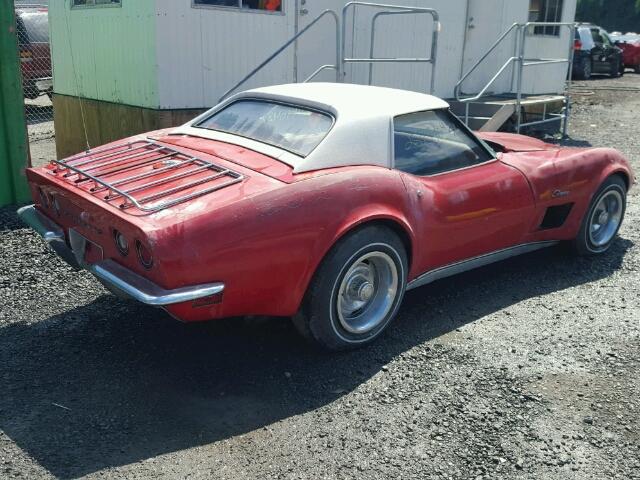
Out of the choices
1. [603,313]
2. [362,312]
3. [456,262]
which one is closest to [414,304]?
[456,262]

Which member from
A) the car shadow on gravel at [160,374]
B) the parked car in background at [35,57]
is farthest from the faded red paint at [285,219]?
the parked car in background at [35,57]

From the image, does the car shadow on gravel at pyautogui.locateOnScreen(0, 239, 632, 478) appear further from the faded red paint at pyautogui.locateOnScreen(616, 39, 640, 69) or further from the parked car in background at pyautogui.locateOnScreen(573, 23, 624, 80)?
the faded red paint at pyautogui.locateOnScreen(616, 39, 640, 69)

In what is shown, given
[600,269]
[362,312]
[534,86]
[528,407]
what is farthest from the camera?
[534,86]

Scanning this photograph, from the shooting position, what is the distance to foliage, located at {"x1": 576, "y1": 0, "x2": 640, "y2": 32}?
4434 cm

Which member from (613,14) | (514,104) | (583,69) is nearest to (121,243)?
(514,104)

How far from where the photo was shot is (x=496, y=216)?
14.5 feet

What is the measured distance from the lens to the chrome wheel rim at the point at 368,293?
3.79 metres

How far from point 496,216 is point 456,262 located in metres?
0.41

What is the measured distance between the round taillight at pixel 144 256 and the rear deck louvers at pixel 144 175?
0.17m

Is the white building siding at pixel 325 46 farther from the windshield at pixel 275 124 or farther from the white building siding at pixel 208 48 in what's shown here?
the windshield at pixel 275 124

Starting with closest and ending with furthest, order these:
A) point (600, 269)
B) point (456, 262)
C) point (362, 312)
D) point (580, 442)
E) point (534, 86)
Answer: point (580, 442) < point (362, 312) < point (456, 262) < point (600, 269) < point (534, 86)

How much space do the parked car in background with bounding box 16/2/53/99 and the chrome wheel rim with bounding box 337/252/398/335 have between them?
10.2 m

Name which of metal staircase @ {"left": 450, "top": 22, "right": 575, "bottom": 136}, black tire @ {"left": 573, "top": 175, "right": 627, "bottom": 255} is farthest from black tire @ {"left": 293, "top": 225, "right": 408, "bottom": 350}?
metal staircase @ {"left": 450, "top": 22, "right": 575, "bottom": 136}

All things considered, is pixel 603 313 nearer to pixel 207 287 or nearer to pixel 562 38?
pixel 207 287
